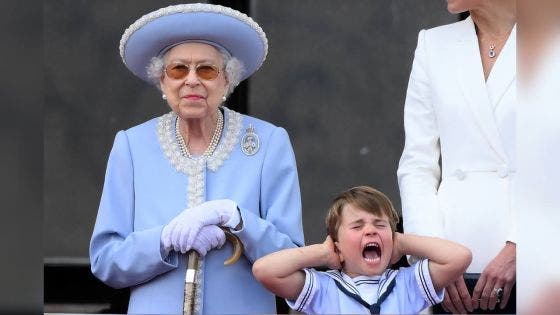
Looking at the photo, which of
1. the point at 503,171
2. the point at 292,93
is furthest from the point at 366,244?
the point at 292,93

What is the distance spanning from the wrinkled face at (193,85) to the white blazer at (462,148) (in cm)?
65

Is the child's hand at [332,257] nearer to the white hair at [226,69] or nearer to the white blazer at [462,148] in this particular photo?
the white blazer at [462,148]

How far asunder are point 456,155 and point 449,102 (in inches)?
6.9

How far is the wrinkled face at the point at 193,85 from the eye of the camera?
5.49 m

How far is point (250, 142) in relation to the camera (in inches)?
221

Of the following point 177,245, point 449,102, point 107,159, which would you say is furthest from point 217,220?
point 449,102

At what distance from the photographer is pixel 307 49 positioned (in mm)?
5750

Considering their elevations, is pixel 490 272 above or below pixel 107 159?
below

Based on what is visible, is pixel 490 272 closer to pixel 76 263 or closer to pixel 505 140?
pixel 505 140

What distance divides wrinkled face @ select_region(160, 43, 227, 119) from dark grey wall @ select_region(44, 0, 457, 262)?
0.20 metres

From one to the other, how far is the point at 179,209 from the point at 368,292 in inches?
26.8

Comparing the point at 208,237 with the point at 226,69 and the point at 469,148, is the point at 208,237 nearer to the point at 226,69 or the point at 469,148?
the point at 226,69

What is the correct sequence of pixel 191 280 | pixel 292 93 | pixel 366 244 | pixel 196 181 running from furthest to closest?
pixel 292 93 < pixel 196 181 < pixel 191 280 < pixel 366 244

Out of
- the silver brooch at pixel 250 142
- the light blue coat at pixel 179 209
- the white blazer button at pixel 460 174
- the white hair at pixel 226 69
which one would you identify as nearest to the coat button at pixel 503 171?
the white blazer button at pixel 460 174
